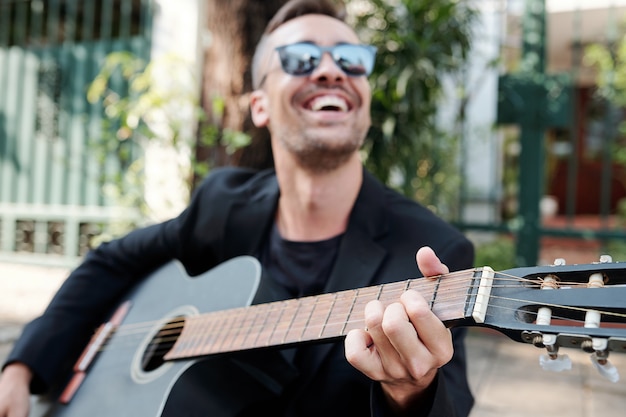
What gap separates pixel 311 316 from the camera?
1303 mm

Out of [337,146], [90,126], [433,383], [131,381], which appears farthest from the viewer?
[90,126]

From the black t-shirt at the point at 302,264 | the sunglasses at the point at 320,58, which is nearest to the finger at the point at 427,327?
the black t-shirt at the point at 302,264

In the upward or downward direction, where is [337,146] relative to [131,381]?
upward

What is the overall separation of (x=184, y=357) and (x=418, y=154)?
2871 mm

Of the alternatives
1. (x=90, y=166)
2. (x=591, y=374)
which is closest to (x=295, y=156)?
(x=591, y=374)

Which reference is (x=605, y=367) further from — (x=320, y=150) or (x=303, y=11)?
(x=303, y=11)

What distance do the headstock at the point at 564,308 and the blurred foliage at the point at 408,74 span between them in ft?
9.26

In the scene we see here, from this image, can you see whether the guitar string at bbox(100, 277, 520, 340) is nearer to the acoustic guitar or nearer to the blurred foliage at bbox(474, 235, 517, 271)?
the acoustic guitar

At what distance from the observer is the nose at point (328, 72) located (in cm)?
182

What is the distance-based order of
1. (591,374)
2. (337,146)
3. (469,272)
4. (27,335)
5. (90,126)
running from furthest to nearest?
(90,126) < (591,374) < (27,335) < (337,146) < (469,272)

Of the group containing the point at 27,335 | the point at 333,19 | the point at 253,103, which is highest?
the point at 333,19

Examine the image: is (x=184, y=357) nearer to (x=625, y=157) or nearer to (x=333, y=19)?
(x=333, y=19)

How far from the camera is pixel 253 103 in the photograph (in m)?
2.13

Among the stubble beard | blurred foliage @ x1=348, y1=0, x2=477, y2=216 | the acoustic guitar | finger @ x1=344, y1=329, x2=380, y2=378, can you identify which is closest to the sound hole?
the acoustic guitar
